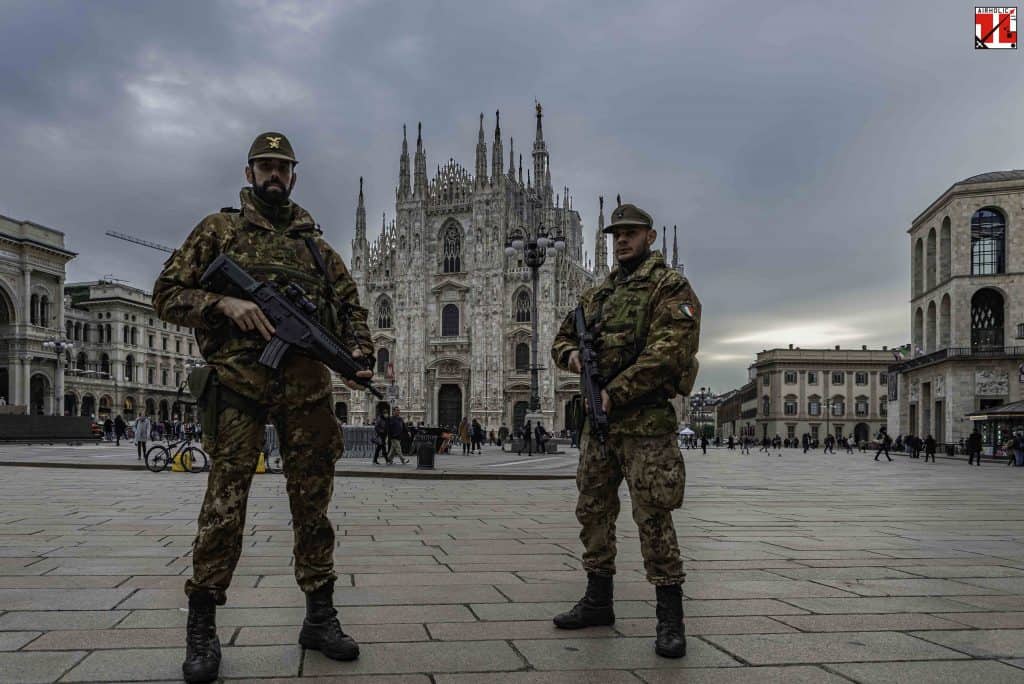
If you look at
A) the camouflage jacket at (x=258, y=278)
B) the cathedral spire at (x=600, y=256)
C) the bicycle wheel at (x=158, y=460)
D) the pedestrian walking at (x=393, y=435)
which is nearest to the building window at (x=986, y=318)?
the cathedral spire at (x=600, y=256)

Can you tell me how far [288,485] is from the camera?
3.76 meters

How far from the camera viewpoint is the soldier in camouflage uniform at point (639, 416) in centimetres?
391

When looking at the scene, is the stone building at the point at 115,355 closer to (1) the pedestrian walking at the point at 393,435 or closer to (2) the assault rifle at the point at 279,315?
(1) the pedestrian walking at the point at 393,435

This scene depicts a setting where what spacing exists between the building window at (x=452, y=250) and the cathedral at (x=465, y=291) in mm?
74

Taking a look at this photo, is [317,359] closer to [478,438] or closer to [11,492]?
[11,492]

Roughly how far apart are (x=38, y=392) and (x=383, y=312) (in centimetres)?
2363

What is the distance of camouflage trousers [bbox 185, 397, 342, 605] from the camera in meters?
3.47

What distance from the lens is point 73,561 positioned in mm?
5836

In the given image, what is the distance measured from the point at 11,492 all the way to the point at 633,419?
10.5 metres

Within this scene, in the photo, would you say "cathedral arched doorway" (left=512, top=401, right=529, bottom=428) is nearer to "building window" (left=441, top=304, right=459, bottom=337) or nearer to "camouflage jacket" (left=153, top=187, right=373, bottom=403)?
"building window" (left=441, top=304, right=459, bottom=337)

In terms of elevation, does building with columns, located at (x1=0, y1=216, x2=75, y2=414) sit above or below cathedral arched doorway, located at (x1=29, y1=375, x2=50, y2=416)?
above

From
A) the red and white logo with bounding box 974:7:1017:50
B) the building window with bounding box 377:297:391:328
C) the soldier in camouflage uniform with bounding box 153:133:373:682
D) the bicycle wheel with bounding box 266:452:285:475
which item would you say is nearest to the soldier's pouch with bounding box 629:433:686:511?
the soldier in camouflage uniform with bounding box 153:133:373:682

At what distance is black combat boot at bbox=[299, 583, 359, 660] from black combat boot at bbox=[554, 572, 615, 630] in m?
1.00

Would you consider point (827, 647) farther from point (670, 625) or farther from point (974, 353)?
point (974, 353)
